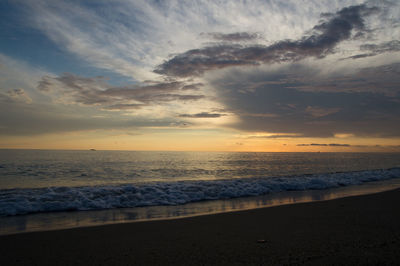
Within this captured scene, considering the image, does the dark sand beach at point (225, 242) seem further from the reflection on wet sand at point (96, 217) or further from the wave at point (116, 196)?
the wave at point (116, 196)

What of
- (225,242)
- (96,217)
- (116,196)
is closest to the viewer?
(225,242)

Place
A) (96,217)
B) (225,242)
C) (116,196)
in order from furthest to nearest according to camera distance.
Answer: (116,196), (96,217), (225,242)

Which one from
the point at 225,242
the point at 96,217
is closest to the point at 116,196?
the point at 96,217

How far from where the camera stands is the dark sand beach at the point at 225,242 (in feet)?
18.6

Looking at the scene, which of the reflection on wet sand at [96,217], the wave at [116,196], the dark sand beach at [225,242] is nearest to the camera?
the dark sand beach at [225,242]

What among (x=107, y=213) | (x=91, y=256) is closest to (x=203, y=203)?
(x=107, y=213)

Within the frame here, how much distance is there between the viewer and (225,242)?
6895 millimetres

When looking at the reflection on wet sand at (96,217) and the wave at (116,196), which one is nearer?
the reflection on wet sand at (96,217)

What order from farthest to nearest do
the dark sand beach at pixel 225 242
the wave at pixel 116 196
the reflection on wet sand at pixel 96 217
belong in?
the wave at pixel 116 196 < the reflection on wet sand at pixel 96 217 < the dark sand beach at pixel 225 242

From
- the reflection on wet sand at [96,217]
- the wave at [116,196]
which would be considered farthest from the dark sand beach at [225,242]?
the wave at [116,196]

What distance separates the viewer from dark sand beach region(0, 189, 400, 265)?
223 inches

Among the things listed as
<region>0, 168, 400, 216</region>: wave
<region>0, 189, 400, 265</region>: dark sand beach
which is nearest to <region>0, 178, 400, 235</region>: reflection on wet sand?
<region>0, 168, 400, 216</region>: wave

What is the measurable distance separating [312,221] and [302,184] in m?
13.4

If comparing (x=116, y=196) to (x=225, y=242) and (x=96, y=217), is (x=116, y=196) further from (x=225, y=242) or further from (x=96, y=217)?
(x=225, y=242)
